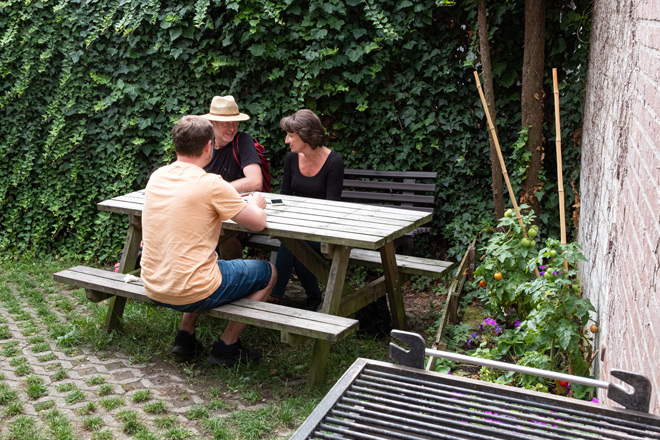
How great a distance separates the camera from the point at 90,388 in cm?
397

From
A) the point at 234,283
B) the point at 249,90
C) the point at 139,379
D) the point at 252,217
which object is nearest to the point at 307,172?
the point at 252,217

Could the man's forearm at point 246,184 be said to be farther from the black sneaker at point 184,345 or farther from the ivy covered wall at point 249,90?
the ivy covered wall at point 249,90

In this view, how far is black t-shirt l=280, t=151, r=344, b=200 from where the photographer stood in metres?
5.01

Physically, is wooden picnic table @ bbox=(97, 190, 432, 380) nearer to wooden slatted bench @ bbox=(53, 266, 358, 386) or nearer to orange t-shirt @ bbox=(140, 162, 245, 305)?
wooden slatted bench @ bbox=(53, 266, 358, 386)

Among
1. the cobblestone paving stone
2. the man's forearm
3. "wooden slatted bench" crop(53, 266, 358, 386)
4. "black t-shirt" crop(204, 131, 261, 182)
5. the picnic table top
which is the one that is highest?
"black t-shirt" crop(204, 131, 261, 182)

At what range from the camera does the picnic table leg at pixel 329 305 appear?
3.96 metres

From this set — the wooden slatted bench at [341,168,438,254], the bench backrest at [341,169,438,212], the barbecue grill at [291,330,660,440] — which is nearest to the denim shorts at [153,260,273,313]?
the wooden slatted bench at [341,168,438,254]

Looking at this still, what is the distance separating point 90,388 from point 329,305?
1552 mm

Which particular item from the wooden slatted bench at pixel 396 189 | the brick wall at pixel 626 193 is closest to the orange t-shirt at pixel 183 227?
the brick wall at pixel 626 193

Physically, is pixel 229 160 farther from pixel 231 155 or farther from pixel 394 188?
pixel 394 188

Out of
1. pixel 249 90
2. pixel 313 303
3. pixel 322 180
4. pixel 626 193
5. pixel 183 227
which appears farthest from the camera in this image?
pixel 249 90

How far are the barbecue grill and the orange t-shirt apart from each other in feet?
6.87

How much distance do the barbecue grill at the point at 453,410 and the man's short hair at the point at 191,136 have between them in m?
2.31

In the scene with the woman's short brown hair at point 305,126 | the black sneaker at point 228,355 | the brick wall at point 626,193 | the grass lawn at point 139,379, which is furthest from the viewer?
the woman's short brown hair at point 305,126
